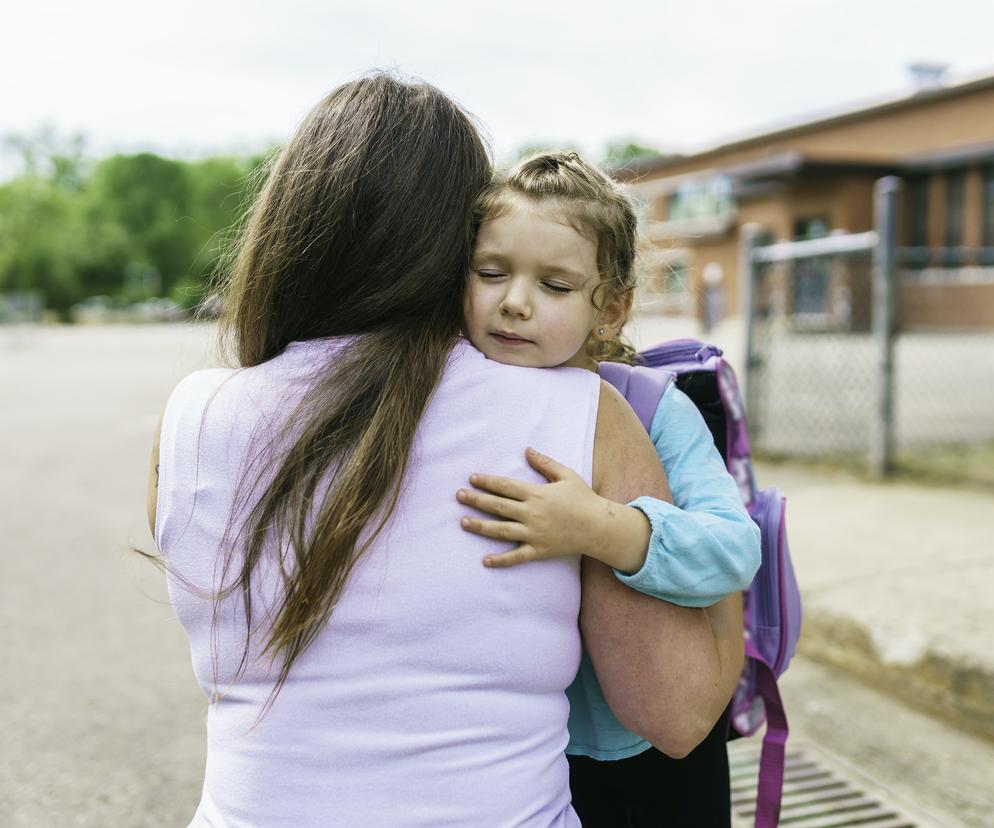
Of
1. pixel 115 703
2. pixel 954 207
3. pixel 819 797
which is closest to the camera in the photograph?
pixel 819 797

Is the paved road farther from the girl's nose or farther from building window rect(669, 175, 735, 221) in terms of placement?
building window rect(669, 175, 735, 221)

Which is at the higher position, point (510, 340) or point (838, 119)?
point (838, 119)

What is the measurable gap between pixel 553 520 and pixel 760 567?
58 cm

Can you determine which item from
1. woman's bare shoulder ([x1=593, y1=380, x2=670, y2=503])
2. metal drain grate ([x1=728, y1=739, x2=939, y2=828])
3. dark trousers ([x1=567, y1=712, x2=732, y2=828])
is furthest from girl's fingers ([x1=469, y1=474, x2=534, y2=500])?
metal drain grate ([x1=728, y1=739, x2=939, y2=828])

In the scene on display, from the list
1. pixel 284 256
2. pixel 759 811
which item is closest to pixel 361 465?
pixel 284 256

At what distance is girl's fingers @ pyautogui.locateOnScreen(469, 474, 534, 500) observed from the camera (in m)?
1.23

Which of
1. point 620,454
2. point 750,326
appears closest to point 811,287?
point 750,326

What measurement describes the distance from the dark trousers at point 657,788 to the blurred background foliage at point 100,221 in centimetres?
6457

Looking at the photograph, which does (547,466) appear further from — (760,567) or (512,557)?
(760,567)

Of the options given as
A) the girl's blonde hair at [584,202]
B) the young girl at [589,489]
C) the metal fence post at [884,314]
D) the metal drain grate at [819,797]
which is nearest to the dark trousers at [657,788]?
the young girl at [589,489]

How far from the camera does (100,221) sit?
7719cm

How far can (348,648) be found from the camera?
1.21 meters

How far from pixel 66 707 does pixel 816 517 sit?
374cm

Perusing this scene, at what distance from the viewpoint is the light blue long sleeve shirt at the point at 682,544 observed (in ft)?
4.25
